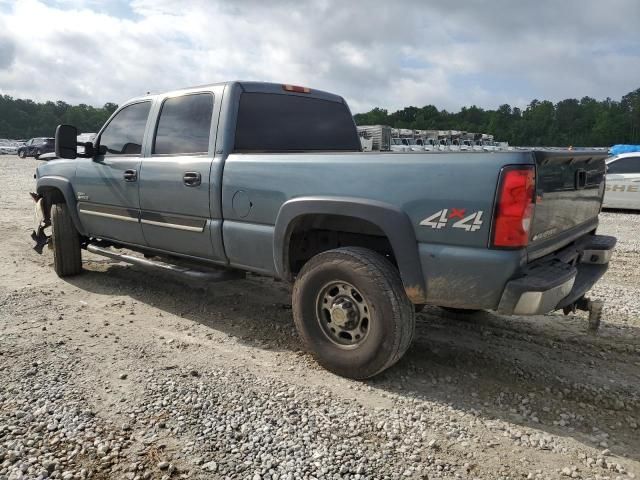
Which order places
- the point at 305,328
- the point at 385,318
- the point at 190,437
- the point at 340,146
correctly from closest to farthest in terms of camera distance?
the point at 190,437
the point at 385,318
the point at 305,328
the point at 340,146

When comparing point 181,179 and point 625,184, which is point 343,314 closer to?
point 181,179

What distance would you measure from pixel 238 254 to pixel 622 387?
2.80 meters

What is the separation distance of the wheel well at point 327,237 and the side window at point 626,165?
10844 millimetres

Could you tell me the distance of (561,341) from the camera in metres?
4.06

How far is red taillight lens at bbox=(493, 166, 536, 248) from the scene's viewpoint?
261 cm

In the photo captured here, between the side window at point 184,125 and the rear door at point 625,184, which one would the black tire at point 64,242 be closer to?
the side window at point 184,125

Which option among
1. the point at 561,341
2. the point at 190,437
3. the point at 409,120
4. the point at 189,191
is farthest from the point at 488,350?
the point at 409,120

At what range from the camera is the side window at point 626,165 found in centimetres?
1184

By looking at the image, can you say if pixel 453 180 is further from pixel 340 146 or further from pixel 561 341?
pixel 340 146

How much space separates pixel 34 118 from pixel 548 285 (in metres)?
108

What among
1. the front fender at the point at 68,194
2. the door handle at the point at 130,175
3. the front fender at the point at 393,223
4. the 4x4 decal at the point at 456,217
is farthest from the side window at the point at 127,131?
the 4x4 decal at the point at 456,217

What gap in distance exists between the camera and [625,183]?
11.9m

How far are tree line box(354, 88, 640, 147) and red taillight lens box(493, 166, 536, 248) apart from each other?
71.1 m

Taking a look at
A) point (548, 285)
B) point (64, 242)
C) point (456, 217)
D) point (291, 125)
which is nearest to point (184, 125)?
point (291, 125)
